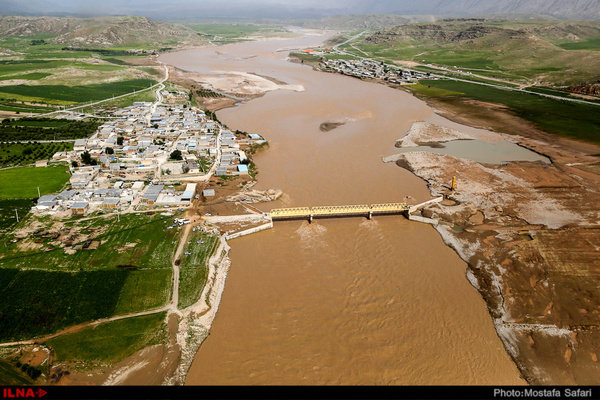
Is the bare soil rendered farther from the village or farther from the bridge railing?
the village

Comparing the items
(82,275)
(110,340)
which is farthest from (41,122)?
(110,340)

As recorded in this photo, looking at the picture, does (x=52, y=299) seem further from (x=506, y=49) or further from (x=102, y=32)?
(x=102, y=32)

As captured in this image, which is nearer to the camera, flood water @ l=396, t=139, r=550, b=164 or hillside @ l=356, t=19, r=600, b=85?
flood water @ l=396, t=139, r=550, b=164

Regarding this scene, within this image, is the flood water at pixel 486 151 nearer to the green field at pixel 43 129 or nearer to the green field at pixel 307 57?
the green field at pixel 43 129

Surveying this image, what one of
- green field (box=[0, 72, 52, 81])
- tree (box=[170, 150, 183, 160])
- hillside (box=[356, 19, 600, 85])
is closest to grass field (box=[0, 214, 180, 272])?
tree (box=[170, 150, 183, 160])

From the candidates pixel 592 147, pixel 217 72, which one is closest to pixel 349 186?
pixel 592 147

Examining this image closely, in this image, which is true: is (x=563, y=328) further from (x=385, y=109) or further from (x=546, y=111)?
(x=546, y=111)
